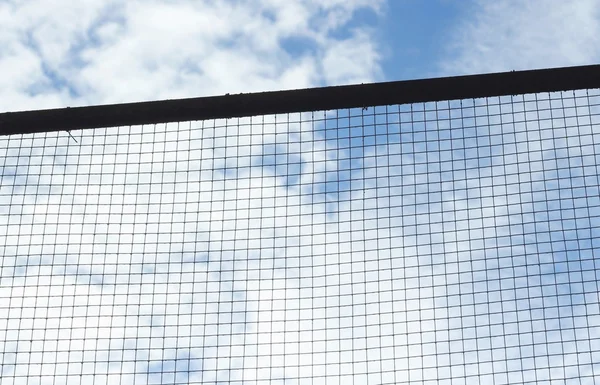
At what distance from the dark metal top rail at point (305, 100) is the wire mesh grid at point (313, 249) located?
62 millimetres

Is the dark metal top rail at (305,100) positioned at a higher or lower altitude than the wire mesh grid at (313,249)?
higher

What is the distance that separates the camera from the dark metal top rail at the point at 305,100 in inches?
181

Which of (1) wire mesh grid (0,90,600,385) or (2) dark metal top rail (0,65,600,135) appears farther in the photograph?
(2) dark metal top rail (0,65,600,135)

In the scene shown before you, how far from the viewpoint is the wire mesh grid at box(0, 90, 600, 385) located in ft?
13.3

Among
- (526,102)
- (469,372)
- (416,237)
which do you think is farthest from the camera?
(526,102)

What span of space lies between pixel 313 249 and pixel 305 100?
3.02 ft

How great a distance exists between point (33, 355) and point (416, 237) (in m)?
2.18

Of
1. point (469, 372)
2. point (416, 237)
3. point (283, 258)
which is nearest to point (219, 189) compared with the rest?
point (283, 258)

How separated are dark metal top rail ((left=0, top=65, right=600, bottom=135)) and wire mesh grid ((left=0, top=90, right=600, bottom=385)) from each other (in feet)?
0.20

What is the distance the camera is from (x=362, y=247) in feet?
14.3

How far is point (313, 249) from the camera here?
14.4 ft

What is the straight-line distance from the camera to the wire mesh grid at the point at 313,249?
4.06m

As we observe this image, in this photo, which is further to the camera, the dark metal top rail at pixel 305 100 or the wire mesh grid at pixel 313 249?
the dark metal top rail at pixel 305 100

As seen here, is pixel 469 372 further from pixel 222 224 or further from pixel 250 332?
pixel 222 224
